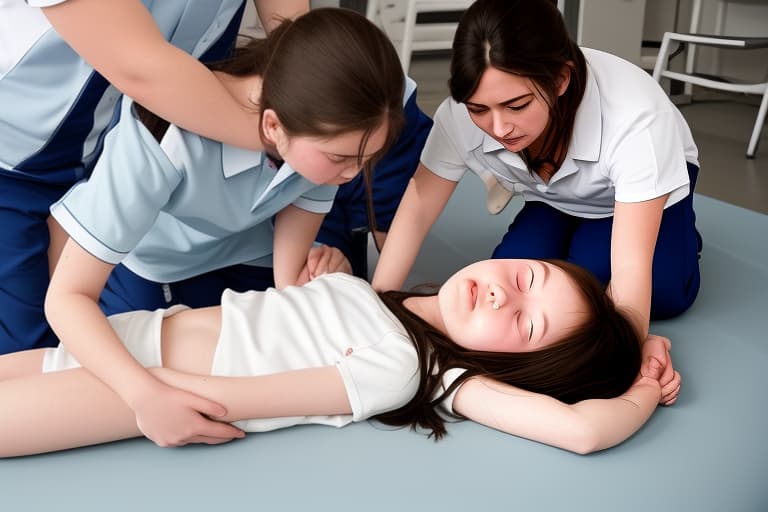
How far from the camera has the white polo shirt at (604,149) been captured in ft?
4.82

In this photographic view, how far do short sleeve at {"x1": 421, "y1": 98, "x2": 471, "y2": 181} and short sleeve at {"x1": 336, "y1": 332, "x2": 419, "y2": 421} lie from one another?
535 mm

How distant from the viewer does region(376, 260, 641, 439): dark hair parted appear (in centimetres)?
131

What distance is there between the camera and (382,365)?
127cm

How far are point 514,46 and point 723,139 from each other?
2.99m

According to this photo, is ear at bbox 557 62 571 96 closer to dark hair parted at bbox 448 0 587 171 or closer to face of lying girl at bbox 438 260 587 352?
dark hair parted at bbox 448 0 587 171

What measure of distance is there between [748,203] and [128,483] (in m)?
2.55

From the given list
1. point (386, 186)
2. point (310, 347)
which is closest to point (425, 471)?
point (310, 347)

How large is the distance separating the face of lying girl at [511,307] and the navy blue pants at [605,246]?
0.39 metres

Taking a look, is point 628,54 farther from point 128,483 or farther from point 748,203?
point 128,483

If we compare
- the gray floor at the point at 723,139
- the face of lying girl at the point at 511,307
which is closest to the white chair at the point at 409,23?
the gray floor at the point at 723,139

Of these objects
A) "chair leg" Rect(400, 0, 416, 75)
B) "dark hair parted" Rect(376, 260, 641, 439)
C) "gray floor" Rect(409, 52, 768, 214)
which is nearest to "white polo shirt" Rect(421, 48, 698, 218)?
"dark hair parted" Rect(376, 260, 641, 439)

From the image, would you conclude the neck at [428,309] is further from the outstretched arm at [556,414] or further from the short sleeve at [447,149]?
the short sleeve at [447,149]

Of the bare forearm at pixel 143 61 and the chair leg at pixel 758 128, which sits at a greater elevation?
the bare forearm at pixel 143 61

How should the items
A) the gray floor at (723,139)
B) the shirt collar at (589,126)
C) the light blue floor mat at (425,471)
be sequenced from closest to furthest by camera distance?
the light blue floor mat at (425,471) → the shirt collar at (589,126) → the gray floor at (723,139)
